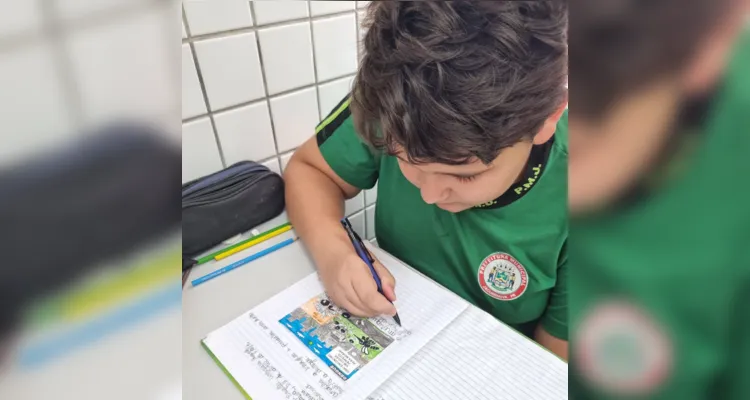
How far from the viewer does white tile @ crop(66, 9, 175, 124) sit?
0.11 meters

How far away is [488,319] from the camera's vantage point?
534 mm

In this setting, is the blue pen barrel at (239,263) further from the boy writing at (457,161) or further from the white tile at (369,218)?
the white tile at (369,218)

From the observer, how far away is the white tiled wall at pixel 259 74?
630 millimetres

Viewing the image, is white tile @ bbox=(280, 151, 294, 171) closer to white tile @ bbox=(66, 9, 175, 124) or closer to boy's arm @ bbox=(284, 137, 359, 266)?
boy's arm @ bbox=(284, 137, 359, 266)

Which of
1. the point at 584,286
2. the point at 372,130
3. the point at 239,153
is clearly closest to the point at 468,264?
the point at 372,130

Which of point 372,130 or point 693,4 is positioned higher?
point 693,4

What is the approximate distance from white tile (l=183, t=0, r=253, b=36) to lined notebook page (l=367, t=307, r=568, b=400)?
17.7 inches

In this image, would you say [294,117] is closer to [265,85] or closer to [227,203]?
[265,85]

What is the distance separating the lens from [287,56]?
2.34ft

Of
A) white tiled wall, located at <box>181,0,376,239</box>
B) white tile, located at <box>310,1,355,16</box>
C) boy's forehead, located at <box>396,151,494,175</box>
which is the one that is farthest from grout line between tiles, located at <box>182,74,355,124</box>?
boy's forehead, located at <box>396,151,494,175</box>

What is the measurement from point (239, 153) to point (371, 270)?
294mm

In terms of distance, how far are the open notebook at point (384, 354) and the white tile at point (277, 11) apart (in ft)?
1.19

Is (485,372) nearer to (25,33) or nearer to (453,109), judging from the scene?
(453,109)

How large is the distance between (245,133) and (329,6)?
222 mm
